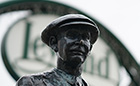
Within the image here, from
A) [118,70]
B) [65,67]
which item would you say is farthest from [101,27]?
[65,67]

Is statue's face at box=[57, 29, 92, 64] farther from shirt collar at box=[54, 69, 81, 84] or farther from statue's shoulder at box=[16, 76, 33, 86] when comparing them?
statue's shoulder at box=[16, 76, 33, 86]

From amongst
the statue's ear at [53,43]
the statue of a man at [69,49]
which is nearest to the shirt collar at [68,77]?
the statue of a man at [69,49]

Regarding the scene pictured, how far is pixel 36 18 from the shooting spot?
8.99m

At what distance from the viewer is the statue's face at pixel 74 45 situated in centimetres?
202

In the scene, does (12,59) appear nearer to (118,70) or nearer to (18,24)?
(18,24)

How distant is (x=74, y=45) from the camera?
203cm

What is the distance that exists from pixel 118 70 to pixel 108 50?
40 cm

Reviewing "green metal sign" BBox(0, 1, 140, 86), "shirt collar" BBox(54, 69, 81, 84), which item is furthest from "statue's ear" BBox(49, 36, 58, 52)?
"green metal sign" BBox(0, 1, 140, 86)

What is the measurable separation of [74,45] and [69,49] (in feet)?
0.08

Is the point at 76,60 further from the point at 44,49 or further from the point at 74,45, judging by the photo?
the point at 44,49

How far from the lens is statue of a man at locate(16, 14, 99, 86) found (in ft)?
6.64

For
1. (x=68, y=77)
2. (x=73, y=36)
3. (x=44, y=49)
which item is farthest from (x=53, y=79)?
(x=44, y=49)

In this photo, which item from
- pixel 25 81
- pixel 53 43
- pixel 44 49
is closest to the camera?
pixel 25 81

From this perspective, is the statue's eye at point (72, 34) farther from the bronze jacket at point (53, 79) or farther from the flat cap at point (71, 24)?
the bronze jacket at point (53, 79)
